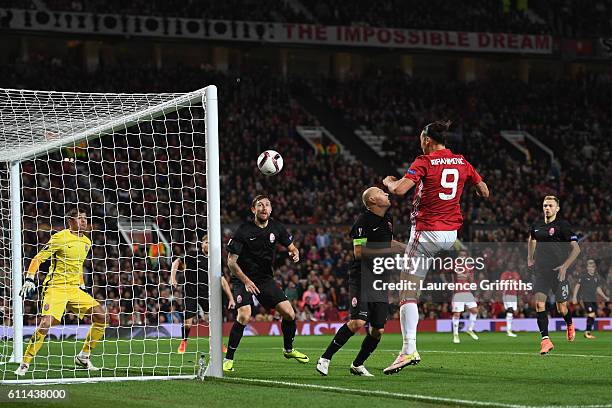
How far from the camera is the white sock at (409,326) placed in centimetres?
1062

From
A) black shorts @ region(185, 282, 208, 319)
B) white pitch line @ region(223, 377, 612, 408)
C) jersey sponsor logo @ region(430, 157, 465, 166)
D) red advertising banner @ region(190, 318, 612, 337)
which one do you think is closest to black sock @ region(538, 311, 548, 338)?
black shorts @ region(185, 282, 208, 319)

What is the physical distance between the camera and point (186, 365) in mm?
13914

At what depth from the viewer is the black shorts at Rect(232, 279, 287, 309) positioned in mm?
12906

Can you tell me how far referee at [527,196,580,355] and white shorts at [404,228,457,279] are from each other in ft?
17.6

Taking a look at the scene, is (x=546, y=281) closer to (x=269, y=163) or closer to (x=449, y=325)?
(x=269, y=163)

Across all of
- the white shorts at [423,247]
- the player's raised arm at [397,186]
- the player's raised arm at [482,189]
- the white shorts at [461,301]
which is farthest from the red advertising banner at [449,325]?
the player's raised arm at [397,186]

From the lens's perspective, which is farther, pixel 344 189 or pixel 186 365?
pixel 344 189

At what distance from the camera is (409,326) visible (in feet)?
35.0

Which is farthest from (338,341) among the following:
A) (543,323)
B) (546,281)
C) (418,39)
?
(418,39)

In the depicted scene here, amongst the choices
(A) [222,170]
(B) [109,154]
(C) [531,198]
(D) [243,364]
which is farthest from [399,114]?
(D) [243,364]

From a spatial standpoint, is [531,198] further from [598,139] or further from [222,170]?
[222,170]

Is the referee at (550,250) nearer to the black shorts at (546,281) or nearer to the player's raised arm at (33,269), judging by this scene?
the black shorts at (546,281)

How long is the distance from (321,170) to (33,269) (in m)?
25.2

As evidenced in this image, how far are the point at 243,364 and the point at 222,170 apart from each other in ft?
69.8
